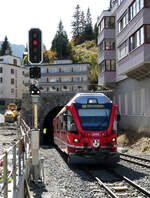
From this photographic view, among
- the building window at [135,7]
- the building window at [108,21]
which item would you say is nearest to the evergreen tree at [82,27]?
the building window at [108,21]

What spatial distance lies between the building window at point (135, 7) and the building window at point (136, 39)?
5.51 ft

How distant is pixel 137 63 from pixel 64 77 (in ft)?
195

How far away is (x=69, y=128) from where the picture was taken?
50.5 ft

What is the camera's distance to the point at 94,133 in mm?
14609

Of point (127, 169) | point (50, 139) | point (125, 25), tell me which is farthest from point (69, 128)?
point (50, 139)

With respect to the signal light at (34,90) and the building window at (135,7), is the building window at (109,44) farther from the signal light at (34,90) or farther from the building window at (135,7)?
the signal light at (34,90)

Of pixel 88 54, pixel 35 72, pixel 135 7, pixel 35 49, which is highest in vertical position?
pixel 88 54

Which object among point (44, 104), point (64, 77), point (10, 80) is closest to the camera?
point (44, 104)

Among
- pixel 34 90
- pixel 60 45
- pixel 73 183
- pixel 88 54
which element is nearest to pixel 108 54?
pixel 34 90

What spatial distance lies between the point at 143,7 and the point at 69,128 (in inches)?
510

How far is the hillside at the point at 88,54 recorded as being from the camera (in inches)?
3941

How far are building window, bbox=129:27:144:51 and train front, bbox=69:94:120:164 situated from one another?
35.6ft

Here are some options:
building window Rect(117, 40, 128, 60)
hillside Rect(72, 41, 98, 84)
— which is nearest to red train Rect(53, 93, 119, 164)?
building window Rect(117, 40, 128, 60)

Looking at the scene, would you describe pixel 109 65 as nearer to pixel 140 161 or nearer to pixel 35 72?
pixel 140 161
